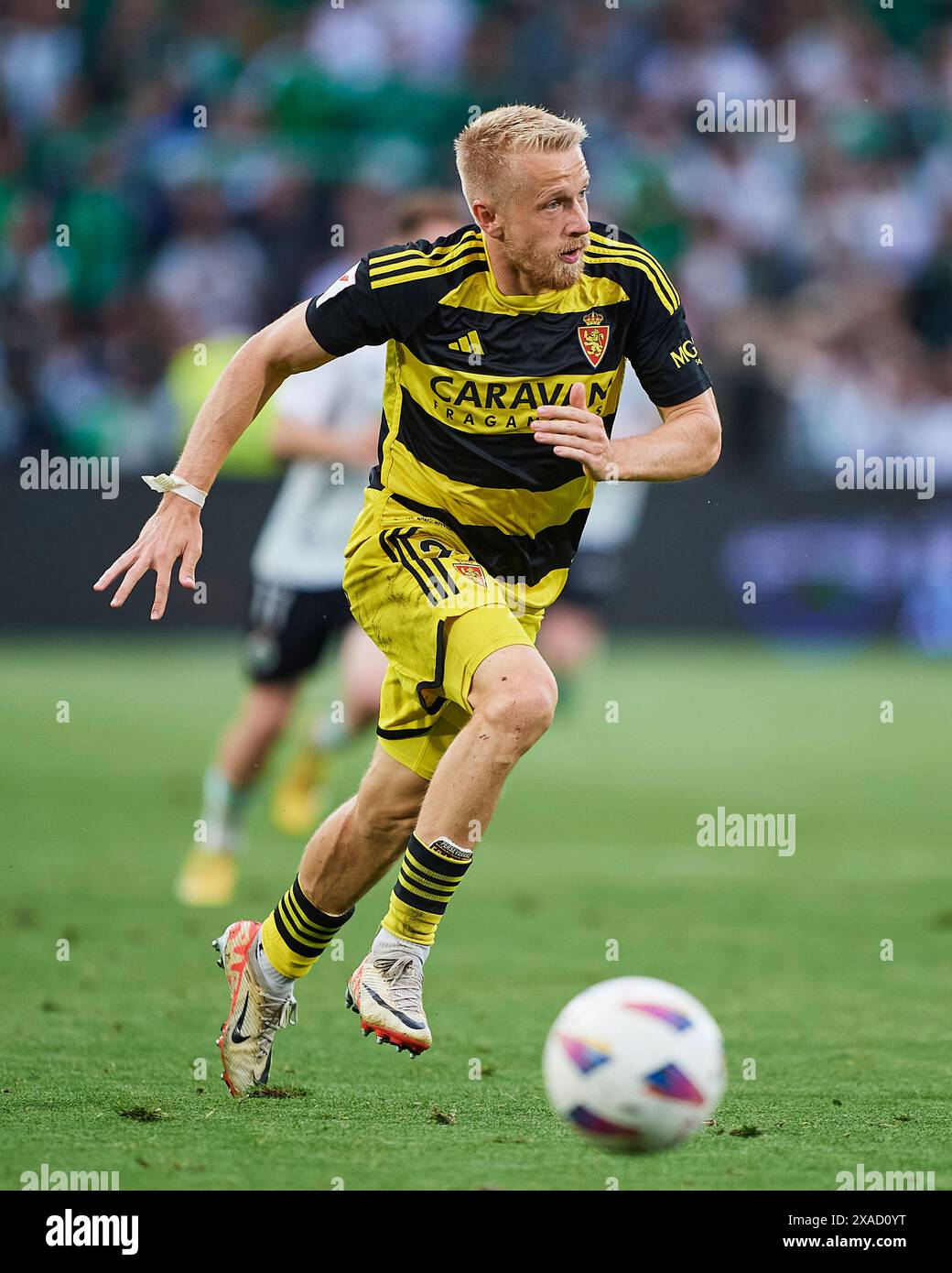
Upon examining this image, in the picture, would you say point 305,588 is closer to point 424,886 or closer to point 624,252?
point 624,252

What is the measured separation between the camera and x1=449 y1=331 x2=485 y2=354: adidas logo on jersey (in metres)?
4.97

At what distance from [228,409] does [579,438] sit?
3.12 feet

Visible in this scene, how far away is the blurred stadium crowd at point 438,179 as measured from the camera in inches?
659

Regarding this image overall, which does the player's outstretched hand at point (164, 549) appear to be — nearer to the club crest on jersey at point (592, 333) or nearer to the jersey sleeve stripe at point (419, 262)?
the jersey sleeve stripe at point (419, 262)

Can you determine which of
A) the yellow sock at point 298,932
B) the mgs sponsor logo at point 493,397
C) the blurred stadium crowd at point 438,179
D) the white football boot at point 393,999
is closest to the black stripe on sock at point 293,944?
the yellow sock at point 298,932

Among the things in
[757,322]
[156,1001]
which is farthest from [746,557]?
[156,1001]

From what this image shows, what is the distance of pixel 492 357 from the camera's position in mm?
4969

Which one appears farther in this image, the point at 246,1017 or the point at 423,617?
the point at 246,1017

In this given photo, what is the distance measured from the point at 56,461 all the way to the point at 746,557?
577 cm

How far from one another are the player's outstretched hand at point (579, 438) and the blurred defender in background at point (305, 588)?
3.37 m

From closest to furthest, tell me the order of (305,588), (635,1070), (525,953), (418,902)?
1. (635,1070)
2. (418,902)
3. (525,953)
4. (305,588)

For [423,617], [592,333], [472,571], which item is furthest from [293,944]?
[592,333]

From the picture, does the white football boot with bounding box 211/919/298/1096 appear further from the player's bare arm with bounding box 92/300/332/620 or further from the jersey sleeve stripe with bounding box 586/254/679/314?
the jersey sleeve stripe with bounding box 586/254/679/314
